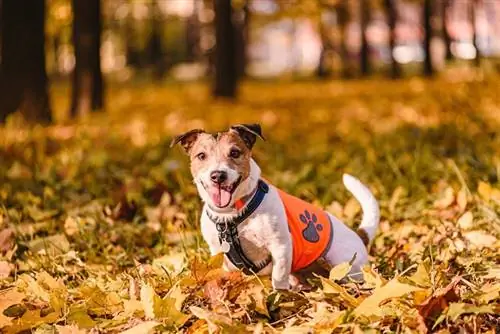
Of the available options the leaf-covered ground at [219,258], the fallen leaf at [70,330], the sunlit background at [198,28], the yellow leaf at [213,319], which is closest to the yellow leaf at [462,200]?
the leaf-covered ground at [219,258]

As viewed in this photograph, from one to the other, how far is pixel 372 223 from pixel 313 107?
9897 mm

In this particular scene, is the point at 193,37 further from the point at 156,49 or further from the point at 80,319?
the point at 80,319

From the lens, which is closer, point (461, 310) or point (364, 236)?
point (461, 310)

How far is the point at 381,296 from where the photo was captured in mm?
2682

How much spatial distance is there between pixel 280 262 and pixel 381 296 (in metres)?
0.72

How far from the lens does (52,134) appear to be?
8.95 m

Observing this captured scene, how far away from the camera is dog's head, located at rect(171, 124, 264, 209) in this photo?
127 inches

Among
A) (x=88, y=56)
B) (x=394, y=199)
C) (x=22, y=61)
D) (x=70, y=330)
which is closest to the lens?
(x=70, y=330)

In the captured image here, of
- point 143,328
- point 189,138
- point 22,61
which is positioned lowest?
point 143,328

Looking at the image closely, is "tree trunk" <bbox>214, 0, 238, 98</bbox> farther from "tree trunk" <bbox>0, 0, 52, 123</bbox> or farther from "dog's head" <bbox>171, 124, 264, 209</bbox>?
"dog's head" <bbox>171, 124, 264, 209</bbox>

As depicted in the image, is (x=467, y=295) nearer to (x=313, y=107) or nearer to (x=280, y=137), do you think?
(x=280, y=137)

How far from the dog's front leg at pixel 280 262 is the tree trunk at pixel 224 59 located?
13.0 metres

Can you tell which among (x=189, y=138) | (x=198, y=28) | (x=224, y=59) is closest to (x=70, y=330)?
(x=189, y=138)

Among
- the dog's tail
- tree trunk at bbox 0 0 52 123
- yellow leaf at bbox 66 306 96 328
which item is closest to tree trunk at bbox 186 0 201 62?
tree trunk at bbox 0 0 52 123
